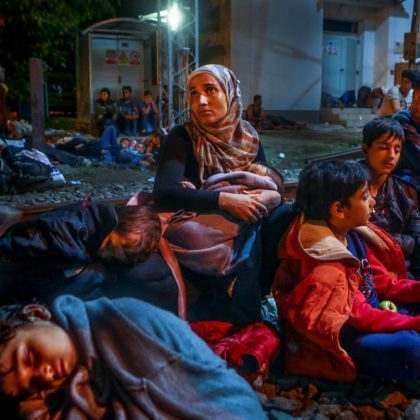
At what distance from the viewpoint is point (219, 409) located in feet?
6.61

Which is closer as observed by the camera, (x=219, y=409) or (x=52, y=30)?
(x=219, y=409)

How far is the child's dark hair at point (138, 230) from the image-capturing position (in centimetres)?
296

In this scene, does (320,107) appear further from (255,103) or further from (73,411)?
(73,411)

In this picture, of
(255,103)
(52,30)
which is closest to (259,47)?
(255,103)

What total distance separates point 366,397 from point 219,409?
0.97 m

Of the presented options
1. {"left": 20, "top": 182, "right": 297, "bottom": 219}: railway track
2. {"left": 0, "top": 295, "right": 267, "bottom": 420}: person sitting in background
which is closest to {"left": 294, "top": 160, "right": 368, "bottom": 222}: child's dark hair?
{"left": 0, "top": 295, "right": 267, "bottom": 420}: person sitting in background

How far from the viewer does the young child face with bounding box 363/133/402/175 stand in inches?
131

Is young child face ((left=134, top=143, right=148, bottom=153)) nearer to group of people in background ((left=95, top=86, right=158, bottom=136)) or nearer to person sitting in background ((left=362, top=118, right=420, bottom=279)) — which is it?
group of people in background ((left=95, top=86, right=158, bottom=136))

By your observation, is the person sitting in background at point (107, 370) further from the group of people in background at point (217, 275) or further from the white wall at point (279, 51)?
the white wall at point (279, 51)

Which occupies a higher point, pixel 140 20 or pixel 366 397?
pixel 140 20

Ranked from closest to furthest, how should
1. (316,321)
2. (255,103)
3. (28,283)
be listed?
(316,321)
(28,283)
(255,103)

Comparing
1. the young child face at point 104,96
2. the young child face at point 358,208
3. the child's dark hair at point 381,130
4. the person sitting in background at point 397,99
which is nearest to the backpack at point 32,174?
the person sitting in background at point 397,99

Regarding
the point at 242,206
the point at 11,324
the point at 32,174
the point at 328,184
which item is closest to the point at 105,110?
the point at 32,174

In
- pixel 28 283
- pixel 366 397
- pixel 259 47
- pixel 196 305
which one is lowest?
pixel 366 397
